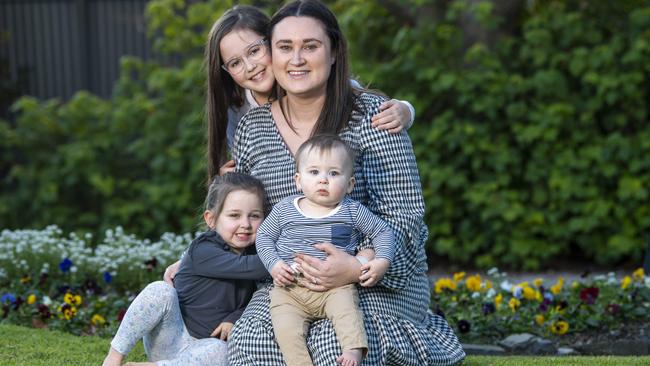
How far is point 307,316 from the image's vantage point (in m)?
3.69

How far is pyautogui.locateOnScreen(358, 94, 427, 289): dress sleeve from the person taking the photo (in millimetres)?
3896

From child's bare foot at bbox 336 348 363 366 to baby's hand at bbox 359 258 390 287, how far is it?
0.26 metres

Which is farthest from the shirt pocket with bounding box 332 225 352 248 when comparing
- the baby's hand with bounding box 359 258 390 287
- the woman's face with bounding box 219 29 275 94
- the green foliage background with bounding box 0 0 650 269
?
the green foliage background with bounding box 0 0 650 269

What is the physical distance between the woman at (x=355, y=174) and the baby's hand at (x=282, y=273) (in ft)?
0.19

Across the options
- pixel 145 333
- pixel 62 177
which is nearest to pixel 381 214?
pixel 145 333

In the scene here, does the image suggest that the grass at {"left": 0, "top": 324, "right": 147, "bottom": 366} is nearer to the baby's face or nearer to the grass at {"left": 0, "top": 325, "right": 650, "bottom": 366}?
the grass at {"left": 0, "top": 325, "right": 650, "bottom": 366}

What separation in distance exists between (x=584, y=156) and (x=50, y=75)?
5.81 m

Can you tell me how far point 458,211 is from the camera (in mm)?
7852

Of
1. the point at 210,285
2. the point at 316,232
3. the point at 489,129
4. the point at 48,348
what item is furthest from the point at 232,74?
the point at 489,129

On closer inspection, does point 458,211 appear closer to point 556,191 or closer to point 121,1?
point 556,191

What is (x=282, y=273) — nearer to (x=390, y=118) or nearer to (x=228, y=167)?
(x=390, y=118)

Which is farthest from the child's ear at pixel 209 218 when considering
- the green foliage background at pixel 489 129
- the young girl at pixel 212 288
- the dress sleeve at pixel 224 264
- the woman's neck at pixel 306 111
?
the green foliage background at pixel 489 129

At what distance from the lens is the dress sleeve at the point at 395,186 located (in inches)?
153

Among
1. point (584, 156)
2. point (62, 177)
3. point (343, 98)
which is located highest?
point (343, 98)
